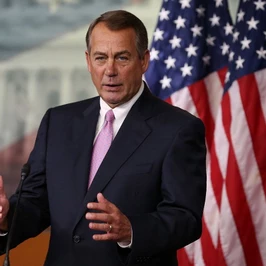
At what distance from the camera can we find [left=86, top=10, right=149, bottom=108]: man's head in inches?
89.7

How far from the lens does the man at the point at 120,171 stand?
2197 mm

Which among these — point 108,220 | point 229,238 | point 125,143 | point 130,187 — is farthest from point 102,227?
point 229,238

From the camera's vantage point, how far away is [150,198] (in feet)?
7.38

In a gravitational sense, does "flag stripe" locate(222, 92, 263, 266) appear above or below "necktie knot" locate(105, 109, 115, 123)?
below

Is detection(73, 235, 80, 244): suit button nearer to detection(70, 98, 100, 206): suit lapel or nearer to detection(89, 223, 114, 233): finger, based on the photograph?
detection(70, 98, 100, 206): suit lapel

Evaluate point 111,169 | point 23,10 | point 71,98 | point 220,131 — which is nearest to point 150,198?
point 111,169

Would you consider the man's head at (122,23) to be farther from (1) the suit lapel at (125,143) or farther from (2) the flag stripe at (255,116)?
(2) the flag stripe at (255,116)

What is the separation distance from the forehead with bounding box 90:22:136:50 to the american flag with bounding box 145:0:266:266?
1.52 meters

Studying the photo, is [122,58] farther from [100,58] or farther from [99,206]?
[99,206]

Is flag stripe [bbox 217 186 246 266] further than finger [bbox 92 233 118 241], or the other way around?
flag stripe [bbox 217 186 246 266]

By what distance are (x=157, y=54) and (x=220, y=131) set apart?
541mm

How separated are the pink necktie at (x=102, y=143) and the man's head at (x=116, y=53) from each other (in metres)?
0.07

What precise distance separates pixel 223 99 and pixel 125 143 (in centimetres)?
155

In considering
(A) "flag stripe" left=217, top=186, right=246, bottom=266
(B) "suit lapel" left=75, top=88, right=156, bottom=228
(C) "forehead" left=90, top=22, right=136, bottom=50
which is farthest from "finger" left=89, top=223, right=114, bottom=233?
(A) "flag stripe" left=217, top=186, right=246, bottom=266
